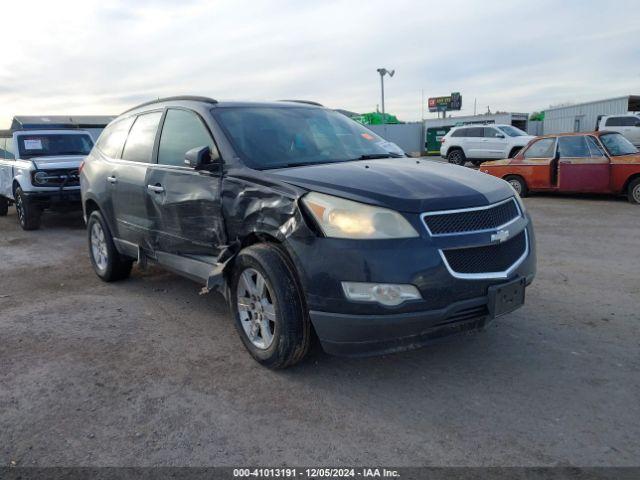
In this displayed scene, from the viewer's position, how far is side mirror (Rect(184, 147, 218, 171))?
3807mm

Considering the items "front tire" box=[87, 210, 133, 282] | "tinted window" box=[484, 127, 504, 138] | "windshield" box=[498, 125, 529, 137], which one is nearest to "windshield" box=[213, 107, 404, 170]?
"front tire" box=[87, 210, 133, 282]

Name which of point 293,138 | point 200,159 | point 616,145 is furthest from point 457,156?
point 200,159

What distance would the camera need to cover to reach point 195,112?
14.2 ft

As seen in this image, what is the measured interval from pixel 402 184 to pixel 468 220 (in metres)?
0.44

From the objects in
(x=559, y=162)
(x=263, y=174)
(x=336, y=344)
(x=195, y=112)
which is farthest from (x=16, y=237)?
(x=559, y=162)

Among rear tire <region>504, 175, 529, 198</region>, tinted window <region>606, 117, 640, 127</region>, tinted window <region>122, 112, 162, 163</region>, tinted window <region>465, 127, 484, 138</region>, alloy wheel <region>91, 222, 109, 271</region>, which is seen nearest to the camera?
tinted window <region>122, 112, 162, 163</region>

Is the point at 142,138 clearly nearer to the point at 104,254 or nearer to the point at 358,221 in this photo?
the point at 104,254

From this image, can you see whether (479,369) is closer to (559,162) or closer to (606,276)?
(606,276)

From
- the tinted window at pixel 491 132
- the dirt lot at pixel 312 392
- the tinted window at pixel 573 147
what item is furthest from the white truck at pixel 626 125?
the dirt lot at pixel 312 392

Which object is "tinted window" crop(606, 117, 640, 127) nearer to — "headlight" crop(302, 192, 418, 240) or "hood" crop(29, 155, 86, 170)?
"hood" crop(29, 155, 86, 170)

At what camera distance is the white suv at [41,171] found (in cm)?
989

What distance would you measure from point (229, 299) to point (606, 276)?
3.98 metres

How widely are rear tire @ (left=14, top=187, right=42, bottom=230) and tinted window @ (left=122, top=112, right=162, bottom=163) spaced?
5.70 meters

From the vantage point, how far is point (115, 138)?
572 centimetres
